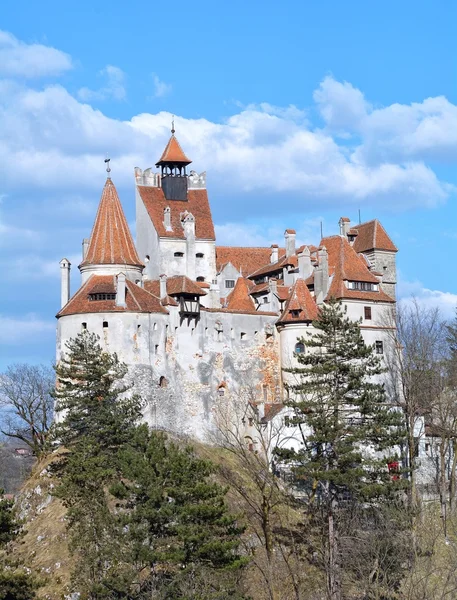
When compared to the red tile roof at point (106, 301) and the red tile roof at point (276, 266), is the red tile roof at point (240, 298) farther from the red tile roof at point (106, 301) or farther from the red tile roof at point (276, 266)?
the red tile roof at point (106, 301)

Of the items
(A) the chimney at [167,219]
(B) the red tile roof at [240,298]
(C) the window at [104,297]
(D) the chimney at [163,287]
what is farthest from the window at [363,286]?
(C) the window at [104,297]

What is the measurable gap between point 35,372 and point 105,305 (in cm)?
2612

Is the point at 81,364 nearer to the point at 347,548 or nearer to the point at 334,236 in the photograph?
the point at 347,548

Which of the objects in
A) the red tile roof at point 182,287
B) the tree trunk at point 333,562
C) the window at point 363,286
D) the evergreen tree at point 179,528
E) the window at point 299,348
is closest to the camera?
the evergreen tree at point 179,528

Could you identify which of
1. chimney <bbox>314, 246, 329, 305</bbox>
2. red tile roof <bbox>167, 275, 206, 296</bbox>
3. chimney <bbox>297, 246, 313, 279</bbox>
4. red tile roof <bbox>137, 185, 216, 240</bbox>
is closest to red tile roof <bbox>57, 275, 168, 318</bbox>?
red tile roof <bbox>167, 275, 206, 296</bbox>

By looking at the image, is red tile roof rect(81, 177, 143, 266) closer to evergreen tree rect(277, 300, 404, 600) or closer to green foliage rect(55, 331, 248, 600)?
evergreen tree rect(277, 300, 404, 600)

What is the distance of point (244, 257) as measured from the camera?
82500 mm

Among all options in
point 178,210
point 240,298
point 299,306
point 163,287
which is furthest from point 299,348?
point 178,210

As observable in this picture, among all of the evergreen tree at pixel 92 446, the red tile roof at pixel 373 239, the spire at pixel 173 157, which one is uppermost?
the spire at pixel 173 157

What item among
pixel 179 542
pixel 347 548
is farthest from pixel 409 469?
pixel 179 542

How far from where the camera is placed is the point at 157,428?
222 ft

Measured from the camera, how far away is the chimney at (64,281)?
71312 millimetres

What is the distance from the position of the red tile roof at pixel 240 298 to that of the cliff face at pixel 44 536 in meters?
16.6

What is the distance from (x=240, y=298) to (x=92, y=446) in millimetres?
20752
